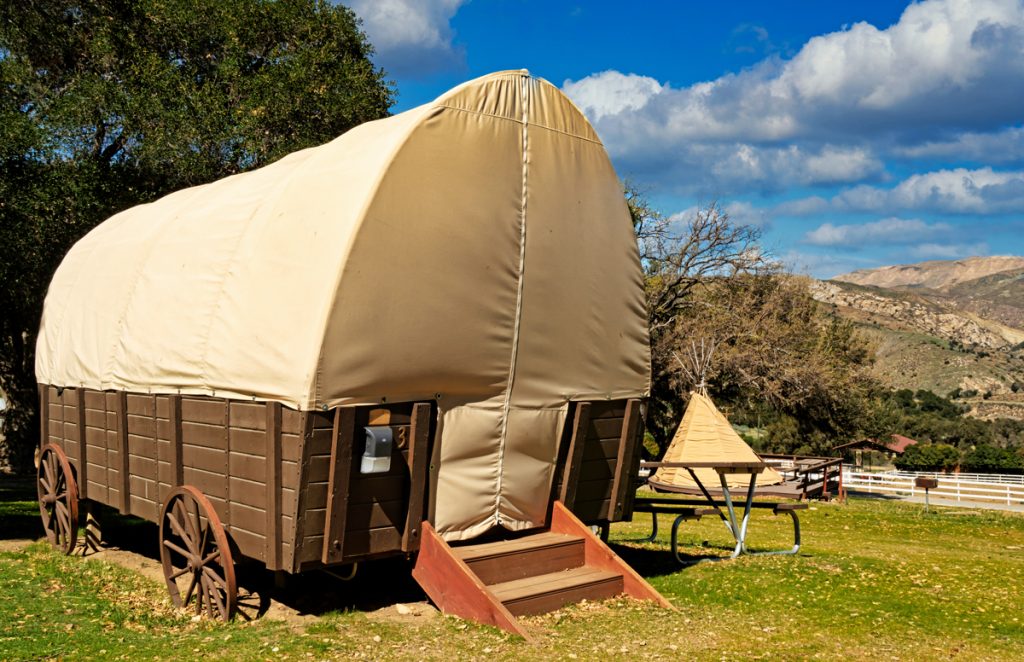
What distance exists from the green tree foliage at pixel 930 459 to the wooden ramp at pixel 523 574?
4076 cm

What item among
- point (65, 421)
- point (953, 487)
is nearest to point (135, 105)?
point (65, 421)

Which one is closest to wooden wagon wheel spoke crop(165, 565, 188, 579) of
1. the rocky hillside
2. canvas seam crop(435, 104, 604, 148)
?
canvas seam crop(435, 104, 604, 148)

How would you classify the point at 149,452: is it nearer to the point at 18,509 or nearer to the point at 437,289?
the point at 437,289

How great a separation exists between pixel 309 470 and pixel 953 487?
27.8 metres

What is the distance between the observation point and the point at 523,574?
8289 millimetres

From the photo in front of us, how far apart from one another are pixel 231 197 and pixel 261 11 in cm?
1526

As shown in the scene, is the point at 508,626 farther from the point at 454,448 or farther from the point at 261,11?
the point at 261,11

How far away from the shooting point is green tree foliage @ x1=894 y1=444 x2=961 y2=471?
44.3 m

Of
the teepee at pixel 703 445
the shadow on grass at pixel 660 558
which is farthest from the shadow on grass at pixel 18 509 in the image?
the teepee at pixel 703 445

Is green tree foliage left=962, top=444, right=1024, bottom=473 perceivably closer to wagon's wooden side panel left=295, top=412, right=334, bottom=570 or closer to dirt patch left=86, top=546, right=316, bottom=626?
dirt patch left=86, top=546, right=316, bottom=626

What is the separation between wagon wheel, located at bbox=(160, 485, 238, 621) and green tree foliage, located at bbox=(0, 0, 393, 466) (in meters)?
7.88

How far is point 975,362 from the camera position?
93.6 meters

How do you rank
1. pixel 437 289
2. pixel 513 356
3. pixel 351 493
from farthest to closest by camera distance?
pixel 513 356, pixel 437 289, pixel 351 493

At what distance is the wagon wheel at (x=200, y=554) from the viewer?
7563 millimetres
